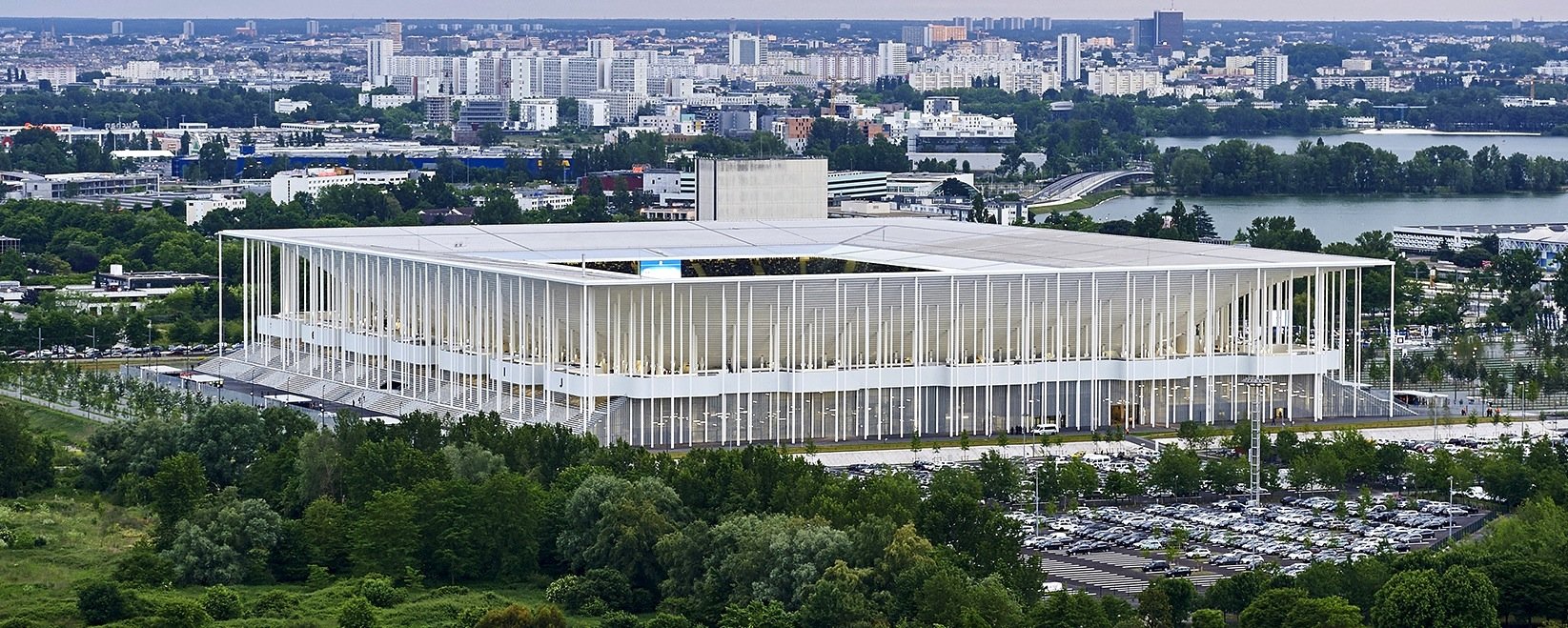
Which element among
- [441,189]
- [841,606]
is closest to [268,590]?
[841,606]

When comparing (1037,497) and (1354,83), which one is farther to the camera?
(1354,83)

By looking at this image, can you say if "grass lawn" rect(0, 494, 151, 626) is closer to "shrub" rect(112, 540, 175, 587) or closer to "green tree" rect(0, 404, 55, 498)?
"shrub" rect(112, 540, 175, 587)

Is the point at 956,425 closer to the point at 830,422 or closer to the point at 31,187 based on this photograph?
the point at 830,422

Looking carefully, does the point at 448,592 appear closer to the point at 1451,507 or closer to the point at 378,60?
the point at 1451,507

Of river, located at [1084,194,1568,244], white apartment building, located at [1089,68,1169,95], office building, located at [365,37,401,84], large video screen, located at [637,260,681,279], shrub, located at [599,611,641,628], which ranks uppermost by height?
office building, located at [365,37,401,84]

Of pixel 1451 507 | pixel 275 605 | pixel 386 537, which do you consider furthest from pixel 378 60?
pixel 275 605

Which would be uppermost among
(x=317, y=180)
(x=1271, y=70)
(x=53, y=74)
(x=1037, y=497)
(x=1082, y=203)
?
(x=1271, y=70)

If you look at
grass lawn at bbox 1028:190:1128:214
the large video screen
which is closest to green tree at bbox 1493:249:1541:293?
the large video screen
